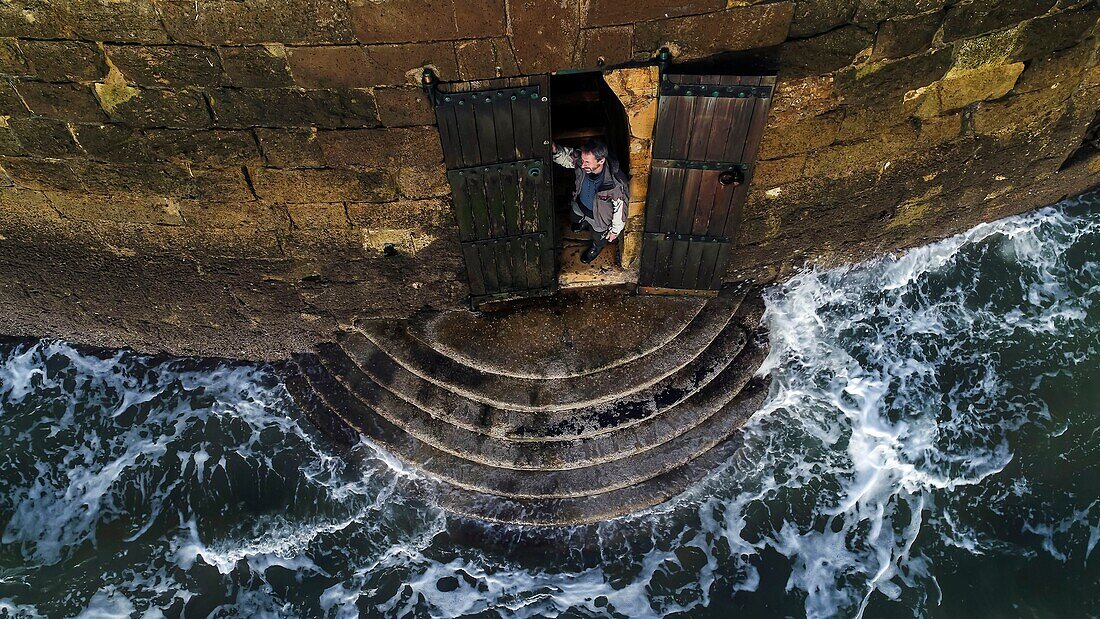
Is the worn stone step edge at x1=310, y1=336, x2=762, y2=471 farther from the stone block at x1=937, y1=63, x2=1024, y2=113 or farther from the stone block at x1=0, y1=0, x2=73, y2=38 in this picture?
the stone block at x1=0, y1=0, x2=73, y2=38

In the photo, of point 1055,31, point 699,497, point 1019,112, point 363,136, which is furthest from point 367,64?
point 1019,112

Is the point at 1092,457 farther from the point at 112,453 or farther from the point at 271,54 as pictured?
the point at 112,453

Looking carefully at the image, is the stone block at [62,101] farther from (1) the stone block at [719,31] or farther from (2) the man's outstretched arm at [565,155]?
(1) the stone block at [719,31]

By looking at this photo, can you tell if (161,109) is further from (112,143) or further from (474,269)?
(474,269)

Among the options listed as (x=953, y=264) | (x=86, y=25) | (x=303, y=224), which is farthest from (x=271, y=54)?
(x=953, y=264)

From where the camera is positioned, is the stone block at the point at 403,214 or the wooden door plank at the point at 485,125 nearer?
the wooden door plank at the point at 485,125


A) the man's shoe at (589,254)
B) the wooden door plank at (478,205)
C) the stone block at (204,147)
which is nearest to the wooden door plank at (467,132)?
the wooden door plank at (478,205)

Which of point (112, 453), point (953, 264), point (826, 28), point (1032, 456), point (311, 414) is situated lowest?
point (112, 453)
